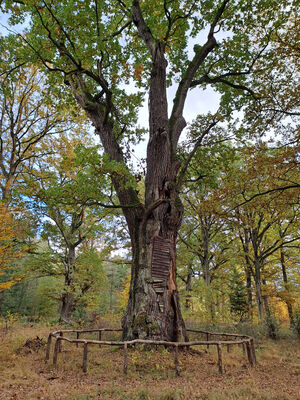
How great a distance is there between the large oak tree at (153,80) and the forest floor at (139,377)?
36.8 inches

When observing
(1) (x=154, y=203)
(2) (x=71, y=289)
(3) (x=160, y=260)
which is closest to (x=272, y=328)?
(3) (x=160, y=260)

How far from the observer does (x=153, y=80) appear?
369 inches

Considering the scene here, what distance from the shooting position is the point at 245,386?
4.68 m

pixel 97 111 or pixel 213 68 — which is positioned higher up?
pixel 213 68

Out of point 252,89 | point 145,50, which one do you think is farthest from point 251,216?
point 145,50

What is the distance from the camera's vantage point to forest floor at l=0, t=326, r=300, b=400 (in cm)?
420

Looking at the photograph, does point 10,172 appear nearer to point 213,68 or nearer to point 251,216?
point 213,68

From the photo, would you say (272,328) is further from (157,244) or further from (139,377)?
(139,377)

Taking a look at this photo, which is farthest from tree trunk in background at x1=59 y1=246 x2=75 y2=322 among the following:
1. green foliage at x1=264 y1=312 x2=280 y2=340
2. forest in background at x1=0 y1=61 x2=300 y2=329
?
green foliage at x1=264 y1=312 x2=280 y2=340

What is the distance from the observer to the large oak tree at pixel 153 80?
7195 mm

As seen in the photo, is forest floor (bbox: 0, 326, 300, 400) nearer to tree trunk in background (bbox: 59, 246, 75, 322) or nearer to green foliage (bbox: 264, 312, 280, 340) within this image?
green foliage (bbox: 264, 312, 280, 340)

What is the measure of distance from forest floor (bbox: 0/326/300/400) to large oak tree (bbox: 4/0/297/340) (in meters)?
0.93

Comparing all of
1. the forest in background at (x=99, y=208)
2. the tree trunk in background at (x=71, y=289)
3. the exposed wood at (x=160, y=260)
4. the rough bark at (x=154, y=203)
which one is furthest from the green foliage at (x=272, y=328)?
the tree trunk in background at (x=71, y=289)

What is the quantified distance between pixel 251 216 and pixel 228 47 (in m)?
10.4
